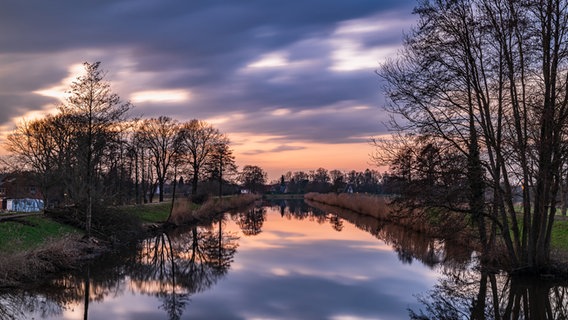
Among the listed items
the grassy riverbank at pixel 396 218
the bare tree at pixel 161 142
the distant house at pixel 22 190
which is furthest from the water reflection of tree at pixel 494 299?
the bare tree at pixel 161 142

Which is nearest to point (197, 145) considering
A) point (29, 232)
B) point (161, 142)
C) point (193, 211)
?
point (161, 142)

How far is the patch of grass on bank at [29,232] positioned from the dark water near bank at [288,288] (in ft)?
7.33

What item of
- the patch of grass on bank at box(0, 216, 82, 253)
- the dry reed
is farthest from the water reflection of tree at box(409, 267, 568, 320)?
the dry reed

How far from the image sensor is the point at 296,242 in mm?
27203

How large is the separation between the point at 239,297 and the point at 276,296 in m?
1.03

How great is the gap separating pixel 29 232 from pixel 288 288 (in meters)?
11.2

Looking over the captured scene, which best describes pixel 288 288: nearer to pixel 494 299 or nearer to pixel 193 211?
pixel 494 299

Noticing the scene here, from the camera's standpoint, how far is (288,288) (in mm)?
14672

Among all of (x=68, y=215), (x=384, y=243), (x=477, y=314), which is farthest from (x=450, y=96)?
(x=68, y=215)

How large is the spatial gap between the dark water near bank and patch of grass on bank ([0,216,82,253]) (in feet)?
7.33

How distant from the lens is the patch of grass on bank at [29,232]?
54.6ft

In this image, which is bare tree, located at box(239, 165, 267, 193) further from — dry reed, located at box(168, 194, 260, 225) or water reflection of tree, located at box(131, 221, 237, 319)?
water reflection of tree, located at box(131, 221, 237, 319)

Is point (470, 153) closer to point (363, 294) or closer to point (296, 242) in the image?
point (363, 294)

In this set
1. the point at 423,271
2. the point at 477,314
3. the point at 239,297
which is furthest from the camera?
the point at 423,271
